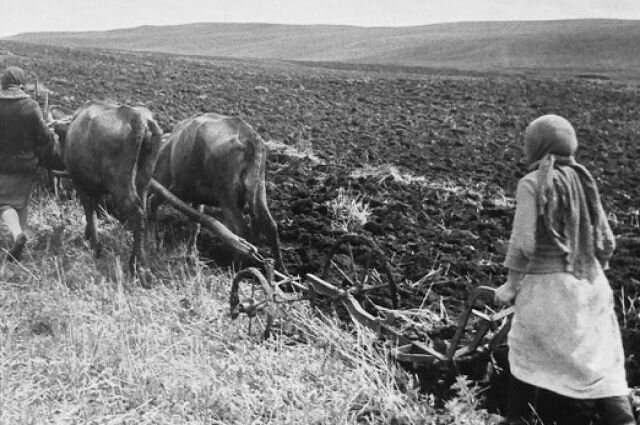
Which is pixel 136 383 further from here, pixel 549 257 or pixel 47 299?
pixel 549 257

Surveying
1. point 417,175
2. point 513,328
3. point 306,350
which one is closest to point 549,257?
point 513,328

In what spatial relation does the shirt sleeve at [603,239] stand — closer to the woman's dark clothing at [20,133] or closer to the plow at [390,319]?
the plow at [390,319]

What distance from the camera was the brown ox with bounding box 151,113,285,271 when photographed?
273 inches

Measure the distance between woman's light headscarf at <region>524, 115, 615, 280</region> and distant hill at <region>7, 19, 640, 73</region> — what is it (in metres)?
50.5

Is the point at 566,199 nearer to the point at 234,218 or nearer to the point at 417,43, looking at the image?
the point at 234,218

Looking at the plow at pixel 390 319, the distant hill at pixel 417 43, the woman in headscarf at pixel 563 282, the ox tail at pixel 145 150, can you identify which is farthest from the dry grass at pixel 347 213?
the distant hill at pixel 417 43

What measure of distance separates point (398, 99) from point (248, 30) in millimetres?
86836

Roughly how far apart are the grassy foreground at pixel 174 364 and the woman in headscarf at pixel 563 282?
52 cm

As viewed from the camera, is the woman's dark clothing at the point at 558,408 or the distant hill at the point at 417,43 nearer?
the woman's dark clothing at the point at 558,408

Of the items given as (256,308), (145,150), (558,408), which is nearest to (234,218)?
(145,150)

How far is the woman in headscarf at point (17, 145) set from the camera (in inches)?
280

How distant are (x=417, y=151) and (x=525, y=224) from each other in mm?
10406

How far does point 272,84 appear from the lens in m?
29.7

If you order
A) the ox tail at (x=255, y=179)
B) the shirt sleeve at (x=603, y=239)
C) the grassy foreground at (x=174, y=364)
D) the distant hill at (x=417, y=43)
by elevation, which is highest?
the shirt sleeve at (x=603, y=239)
